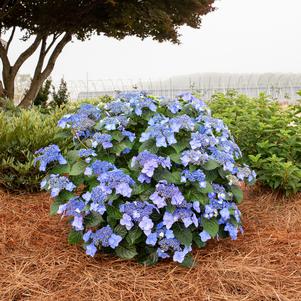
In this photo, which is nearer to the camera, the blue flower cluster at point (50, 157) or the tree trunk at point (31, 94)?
the blue flower cluster at point (50, 157)

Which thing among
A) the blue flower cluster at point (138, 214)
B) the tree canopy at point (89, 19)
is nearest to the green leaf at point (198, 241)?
A: the blue flower cluster at point (138, 214)

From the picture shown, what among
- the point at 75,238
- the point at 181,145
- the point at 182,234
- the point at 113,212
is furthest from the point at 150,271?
the point at 181,145

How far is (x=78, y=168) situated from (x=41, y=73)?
1119 cm

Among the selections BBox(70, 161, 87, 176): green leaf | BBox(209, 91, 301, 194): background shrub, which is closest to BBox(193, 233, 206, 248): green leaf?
BBox(70, 161, 87, 176): green leaf

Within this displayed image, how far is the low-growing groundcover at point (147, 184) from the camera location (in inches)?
98.1

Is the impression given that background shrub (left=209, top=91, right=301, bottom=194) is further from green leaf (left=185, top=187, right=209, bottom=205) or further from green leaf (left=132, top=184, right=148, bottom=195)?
green leaf (left=132, top=184, right=148, bottom=195)

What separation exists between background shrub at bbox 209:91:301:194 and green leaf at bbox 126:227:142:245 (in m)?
1.42

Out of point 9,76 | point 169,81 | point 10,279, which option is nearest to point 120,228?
point 10,279

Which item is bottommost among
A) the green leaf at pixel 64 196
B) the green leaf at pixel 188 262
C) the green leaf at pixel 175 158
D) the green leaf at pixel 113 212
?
the green leaf at pixel 188 262

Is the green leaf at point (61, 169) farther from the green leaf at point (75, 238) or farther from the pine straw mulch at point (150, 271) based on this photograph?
Result: the pine straw mulch at point (150, 271)

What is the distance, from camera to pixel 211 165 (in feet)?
8.58

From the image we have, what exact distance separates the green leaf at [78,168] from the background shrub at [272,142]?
1.51 m

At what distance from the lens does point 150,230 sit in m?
2.49

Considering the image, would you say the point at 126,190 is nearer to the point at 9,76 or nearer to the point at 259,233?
the point at 259,233
